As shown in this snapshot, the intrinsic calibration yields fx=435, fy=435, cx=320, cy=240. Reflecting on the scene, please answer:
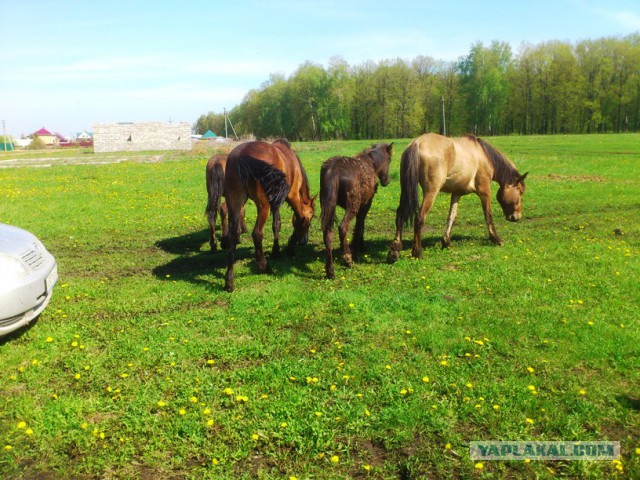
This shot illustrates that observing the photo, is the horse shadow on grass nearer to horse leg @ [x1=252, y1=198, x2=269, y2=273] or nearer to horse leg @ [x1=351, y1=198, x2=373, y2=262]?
horse leg @ [x1=252, y1=198, x2=269, y2=273]

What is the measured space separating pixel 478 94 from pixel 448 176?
71.5m

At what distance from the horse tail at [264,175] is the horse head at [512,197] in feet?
18.8

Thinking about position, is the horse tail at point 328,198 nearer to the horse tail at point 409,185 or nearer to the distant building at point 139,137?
the horse tail at point 409,185

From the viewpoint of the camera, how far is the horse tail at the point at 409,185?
27.2ft

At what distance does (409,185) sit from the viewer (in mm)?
8281

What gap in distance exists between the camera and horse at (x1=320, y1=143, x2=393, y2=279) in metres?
7.45

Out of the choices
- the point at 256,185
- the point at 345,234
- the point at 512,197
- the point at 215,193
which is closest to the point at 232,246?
the point at 256,185

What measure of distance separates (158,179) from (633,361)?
1818 cm

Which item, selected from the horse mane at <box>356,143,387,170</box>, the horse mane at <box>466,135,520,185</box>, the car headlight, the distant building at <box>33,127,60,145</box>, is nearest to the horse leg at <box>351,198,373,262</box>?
the horse mane at <box>356,143,387,170</box>

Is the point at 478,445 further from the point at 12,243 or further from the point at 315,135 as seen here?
the point at 315,135

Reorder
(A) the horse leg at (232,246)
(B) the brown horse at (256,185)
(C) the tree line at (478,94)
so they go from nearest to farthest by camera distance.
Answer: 1. (A) the horse leg at (232,246)
2. (B) the brown horse at (256,185)
3. (C) the tree line at (478,94)

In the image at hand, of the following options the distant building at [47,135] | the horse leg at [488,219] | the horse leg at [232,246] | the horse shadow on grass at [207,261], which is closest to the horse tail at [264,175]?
the horse leg at [232,246]

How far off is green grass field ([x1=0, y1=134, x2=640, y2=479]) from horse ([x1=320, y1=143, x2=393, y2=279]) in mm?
486

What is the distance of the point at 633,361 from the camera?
4586mm
